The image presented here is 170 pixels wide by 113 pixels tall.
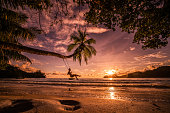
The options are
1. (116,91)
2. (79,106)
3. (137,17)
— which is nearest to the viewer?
(79,106)

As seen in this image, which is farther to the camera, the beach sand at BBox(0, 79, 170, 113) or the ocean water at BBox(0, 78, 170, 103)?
the ocean water at BBox(0, 78, 170, 103)

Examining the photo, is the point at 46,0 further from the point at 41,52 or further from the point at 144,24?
the point at 144,24

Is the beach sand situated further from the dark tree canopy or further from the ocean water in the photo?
the dark tree canopy

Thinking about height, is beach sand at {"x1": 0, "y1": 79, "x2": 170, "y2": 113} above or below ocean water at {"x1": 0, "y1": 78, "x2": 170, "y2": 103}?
above

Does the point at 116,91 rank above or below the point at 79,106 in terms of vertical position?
below

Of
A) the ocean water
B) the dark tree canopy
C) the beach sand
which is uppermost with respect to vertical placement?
the dark tree canopy

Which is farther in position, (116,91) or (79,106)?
(116,91)

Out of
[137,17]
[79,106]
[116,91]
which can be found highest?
[137,17]

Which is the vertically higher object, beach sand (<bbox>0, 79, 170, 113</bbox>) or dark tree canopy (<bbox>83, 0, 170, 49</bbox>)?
dark tree canopy (<bbox>83, 0, 170, 49</bbox>)

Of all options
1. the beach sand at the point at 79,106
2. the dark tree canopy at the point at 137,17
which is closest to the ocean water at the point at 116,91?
the beach sand at the point at 79,106

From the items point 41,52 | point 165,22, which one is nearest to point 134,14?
point 165,22

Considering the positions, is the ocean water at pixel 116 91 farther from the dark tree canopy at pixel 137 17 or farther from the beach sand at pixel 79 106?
the dark tree canopy at pixel 137 17

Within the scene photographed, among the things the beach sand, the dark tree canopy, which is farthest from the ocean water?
the dark tree canopy

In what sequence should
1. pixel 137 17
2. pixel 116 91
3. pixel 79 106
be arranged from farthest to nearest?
pixel 116 91 < pixel 137 17 < pixel 79 106
